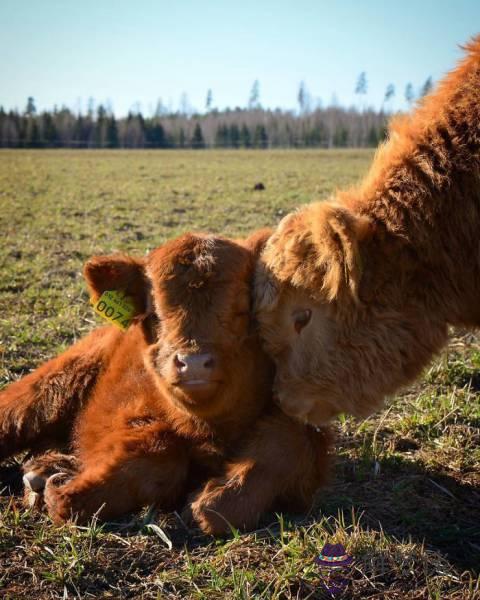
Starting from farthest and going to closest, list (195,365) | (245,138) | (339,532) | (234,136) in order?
1. (234,136)
2. (245,138)
3. (195,365)
4. (339,532)

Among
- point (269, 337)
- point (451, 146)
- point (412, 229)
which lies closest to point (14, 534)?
point (269, 337)

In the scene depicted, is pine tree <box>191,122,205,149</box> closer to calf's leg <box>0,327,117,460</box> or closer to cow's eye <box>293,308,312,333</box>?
calf's leg <box>0,327,117,460</box>

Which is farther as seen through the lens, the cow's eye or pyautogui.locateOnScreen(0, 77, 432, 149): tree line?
pyautogui.locateOnScreen(0, 77, 432, 149): tree line

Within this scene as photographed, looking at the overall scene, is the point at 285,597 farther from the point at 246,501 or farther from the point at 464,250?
the point at 464,250

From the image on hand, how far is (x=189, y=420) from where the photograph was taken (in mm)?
3303

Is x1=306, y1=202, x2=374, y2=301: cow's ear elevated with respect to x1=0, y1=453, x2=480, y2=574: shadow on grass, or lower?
elevated

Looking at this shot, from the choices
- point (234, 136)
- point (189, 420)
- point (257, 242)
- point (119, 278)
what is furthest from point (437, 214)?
point (234, 136)

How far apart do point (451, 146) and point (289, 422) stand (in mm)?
1639

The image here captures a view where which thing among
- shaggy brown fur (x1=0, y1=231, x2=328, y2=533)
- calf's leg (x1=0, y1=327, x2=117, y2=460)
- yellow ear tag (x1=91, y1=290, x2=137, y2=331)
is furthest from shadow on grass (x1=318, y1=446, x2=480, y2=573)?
calf's leg (x1=0, y1=327, x2=117, y2=460)

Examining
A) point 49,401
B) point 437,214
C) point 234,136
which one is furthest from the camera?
point 234,136

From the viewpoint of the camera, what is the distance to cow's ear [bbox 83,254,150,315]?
3.55m

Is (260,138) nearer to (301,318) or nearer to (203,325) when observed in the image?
(301,318)

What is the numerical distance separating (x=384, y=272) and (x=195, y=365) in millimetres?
1049

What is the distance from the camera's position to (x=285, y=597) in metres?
2.47
